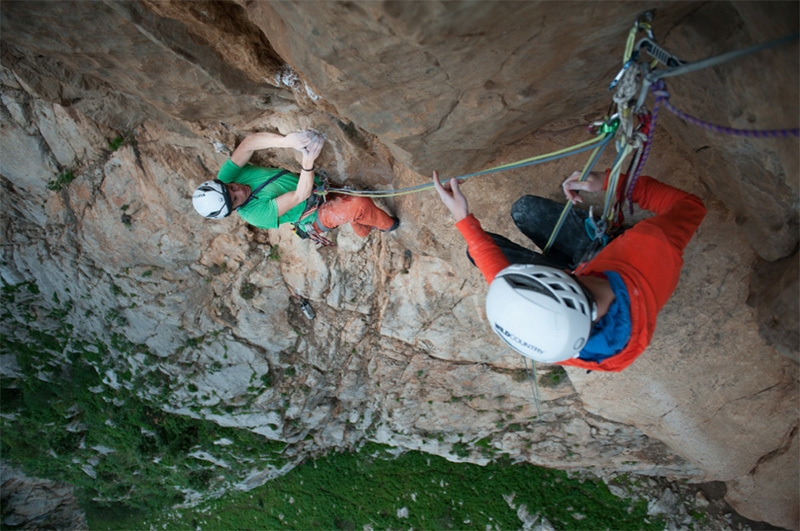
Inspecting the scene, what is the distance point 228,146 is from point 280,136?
848mm

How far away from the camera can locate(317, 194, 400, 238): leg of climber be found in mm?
3852

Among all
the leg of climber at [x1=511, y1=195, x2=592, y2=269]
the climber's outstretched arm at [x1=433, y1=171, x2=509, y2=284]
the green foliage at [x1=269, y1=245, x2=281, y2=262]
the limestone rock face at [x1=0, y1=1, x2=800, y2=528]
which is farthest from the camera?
the green foliage at [x1=269, y1=245, x2=281, y2=262]

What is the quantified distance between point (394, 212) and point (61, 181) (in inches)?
128

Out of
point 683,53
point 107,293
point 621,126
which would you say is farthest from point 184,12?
point 107,293

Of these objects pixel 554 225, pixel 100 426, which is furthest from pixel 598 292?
pixel 100 426

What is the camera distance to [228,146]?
4012 millimetres

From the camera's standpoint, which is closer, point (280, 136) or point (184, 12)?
point (184, 12)

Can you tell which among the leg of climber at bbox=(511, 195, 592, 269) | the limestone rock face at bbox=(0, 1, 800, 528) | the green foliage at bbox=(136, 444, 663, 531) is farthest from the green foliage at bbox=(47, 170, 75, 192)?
the green foliage at bbox=(136, 444, 663, 531)

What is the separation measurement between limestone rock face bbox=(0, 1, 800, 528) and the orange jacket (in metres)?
0.38

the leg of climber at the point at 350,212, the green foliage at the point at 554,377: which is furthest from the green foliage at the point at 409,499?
the leg of climber at the point at 350,212

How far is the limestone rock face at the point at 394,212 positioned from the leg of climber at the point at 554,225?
28 cm

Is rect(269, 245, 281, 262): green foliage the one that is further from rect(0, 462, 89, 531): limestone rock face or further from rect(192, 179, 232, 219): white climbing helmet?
rect(0, 462, 89, 531): limestone rock face

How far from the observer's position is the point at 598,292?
2264mm

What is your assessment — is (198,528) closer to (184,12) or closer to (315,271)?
(315,271)
